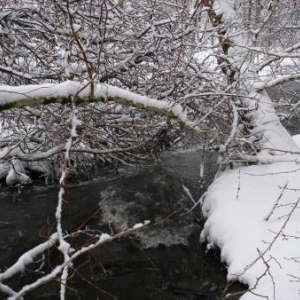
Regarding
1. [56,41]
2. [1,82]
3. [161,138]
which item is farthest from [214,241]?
[1,82]

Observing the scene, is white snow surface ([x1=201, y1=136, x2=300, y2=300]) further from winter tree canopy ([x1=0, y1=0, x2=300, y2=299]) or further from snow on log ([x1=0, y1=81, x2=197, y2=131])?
snow on log ([x1=0, y1=81, x2=197, y2=131])

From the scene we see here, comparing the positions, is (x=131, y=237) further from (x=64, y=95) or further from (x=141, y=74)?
(x=141, y=74)

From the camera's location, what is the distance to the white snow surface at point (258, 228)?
4180 mm

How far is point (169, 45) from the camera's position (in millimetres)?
6766

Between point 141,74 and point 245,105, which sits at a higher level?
point 141,74

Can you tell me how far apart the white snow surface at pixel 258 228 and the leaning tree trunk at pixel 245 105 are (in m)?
0.34

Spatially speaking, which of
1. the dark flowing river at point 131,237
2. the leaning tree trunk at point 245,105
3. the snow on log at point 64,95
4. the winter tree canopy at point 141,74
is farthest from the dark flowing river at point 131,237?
the leaning tree trunk at point 245,105

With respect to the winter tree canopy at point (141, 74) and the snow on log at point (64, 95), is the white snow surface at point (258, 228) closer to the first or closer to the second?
the winter tree canopy at point (141, 74)

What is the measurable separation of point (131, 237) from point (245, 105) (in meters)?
4.63

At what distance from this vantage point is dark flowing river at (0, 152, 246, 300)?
16.5 feet

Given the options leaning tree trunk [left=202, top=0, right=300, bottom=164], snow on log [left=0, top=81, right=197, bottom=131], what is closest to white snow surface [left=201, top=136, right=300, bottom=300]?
leaning tree trunk [left=202, top=0, right=300, bottom=164]

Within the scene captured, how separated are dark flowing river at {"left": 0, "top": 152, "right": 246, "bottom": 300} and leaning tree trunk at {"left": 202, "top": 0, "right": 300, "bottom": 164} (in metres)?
1.25

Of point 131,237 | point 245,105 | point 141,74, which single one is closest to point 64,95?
point 131,237

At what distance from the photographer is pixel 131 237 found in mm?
3475
